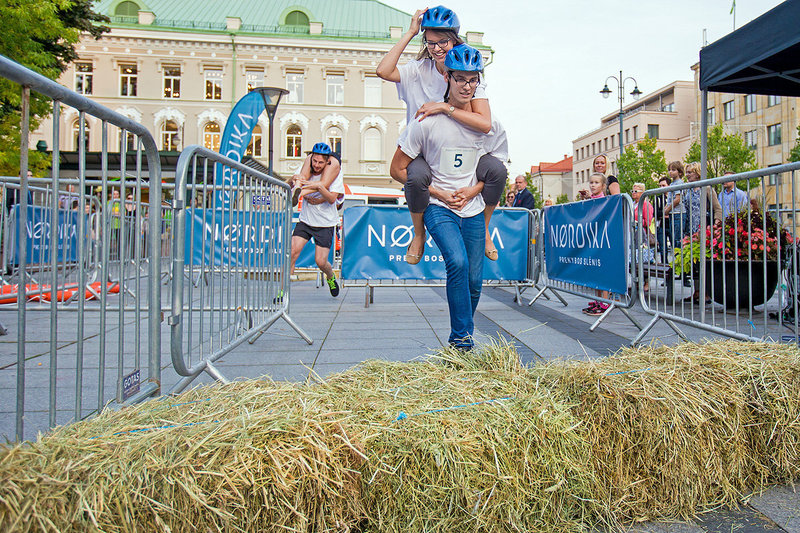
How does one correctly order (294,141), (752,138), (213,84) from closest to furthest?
(213,84)
(294,141)
(752,138)

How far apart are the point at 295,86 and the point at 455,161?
3818cm

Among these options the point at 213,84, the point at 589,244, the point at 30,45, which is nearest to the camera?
the point at 589,244

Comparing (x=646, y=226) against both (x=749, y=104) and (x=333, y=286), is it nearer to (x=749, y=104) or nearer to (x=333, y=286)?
(x=333, y=286)

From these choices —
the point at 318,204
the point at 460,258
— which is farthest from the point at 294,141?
the point at 460,258

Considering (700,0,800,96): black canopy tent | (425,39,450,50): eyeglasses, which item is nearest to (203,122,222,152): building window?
(700,0,800,96): black canopy tent

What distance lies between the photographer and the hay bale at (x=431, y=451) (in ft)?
4.89

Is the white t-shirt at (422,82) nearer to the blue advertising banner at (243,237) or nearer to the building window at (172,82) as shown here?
the blue advertising banner at (243,237)

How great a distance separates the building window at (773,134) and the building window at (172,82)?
4722 cm

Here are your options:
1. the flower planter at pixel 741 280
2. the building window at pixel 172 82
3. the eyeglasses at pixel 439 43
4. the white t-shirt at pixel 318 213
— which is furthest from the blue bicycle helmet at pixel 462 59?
the building window at pixel 172 82

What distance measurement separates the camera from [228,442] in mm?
1621

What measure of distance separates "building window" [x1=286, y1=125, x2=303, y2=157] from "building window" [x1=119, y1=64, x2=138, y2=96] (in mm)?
11169

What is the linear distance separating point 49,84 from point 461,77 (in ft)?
7.54

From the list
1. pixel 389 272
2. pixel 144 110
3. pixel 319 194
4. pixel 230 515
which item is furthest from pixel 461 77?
pixel 144 110

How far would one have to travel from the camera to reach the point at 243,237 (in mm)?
3963
